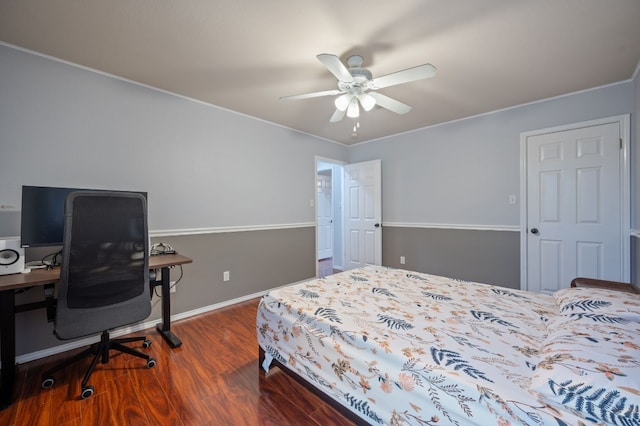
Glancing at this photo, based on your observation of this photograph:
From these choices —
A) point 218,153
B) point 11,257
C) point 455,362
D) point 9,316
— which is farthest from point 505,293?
point 11,257

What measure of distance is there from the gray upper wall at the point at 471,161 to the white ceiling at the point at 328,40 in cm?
24

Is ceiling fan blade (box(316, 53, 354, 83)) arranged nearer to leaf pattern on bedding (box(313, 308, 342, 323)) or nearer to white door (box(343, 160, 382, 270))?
leaf pattern on bedding (box(313, 308, 342, 323))

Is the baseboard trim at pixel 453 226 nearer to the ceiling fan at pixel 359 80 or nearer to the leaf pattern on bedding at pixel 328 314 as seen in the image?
the ceiling fan at pixel 359 80

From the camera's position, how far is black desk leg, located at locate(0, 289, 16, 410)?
157 centimetres

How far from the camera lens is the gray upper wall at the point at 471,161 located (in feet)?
8.93

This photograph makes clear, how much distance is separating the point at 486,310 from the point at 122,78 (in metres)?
3.41

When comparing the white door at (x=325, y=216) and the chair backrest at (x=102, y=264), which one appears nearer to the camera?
the chair backrest at (x=102, y=264)

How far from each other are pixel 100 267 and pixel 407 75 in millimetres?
2291

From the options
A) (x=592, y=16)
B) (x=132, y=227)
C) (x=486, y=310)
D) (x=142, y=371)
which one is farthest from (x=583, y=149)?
(x=142, y=371)

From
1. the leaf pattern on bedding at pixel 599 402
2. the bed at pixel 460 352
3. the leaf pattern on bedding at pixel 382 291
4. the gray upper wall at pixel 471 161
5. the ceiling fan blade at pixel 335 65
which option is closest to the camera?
the leaf pattern on bedding at pixel 599 402

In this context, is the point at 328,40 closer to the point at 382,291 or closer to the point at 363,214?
the point at 382,291

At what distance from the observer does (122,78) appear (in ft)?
7.79

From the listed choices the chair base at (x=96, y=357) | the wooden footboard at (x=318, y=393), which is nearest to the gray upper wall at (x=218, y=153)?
the chair base at (x=96, y=357)

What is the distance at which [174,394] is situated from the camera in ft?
5.38
